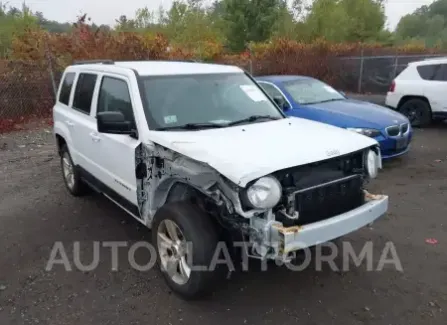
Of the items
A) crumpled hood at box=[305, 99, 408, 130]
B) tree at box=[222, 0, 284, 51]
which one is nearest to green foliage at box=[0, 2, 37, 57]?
tree at box=[222, 0, 284, 51]

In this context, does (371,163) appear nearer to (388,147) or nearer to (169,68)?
(169,68)

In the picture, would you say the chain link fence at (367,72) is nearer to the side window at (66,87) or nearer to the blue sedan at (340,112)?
the blue sedan at (340,112)

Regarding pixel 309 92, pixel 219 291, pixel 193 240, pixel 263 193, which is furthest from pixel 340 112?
pixel 193 240

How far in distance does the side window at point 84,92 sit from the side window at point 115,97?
269mm

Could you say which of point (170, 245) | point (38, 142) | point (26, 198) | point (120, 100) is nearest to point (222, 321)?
point (170, 245)

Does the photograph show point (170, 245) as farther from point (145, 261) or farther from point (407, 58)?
point (407, 58)

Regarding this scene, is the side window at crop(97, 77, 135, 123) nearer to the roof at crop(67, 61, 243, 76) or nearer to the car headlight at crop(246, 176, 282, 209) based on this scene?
the roof at crop(67, 61, 243, 76)

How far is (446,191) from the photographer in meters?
5.68

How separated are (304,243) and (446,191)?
3.79 metres

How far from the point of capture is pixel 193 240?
9.88ft

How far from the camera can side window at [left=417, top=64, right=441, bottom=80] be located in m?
9.70

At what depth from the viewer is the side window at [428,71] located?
31.8ft

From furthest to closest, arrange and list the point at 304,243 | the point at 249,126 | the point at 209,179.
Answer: the point at 249,126 < the point at 209,179 < the point at 304,243

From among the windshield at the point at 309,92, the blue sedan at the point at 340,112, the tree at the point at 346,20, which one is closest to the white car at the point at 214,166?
the blue sedan at the point at 340,112
